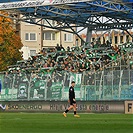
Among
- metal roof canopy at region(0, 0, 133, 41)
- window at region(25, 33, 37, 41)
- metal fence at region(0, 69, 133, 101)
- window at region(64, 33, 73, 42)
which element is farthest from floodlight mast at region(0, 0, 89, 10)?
window at region(64, 33, 73, 42)

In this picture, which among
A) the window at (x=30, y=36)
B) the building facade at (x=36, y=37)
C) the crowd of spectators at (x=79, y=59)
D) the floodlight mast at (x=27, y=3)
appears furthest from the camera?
the window at (x=30, y=36)

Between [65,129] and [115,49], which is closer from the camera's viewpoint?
[65,129]

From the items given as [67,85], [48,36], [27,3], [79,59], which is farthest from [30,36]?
[67,85]

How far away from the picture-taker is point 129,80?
40312mm

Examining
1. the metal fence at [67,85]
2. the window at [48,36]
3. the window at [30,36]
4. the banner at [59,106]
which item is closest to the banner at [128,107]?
the banner at [59,106]

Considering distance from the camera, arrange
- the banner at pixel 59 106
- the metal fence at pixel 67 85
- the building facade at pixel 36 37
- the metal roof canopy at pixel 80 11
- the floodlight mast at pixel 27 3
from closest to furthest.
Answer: the metal fence at pixel 67 85
the banner at pixel 59 106
the metal roof canopy at pixel 80 11
the floodlight mast at pixel 27 3
the building facade at pixel 36 37

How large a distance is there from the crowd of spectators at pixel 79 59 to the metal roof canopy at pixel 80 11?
7.75 feet

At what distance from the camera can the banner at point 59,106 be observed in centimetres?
4092

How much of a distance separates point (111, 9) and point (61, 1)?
11.8 ft

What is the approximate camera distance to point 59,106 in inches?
1700

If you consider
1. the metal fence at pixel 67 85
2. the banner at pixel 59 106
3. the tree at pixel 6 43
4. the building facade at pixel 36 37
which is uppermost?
the building facade at pixel 36 37

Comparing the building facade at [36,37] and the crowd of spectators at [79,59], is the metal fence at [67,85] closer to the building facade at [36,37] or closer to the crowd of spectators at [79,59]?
the crowd of spectators at [79,59]

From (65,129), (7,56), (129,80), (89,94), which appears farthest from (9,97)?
(7,56)

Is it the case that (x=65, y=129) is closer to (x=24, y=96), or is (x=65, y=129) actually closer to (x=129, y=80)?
(x=129, y=80)
